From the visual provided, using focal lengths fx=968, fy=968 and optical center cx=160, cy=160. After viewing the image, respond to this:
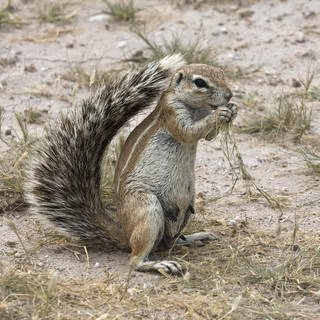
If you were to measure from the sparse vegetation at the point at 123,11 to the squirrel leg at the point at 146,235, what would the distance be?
3.60m

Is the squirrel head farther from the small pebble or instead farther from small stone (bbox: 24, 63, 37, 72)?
the small pebble

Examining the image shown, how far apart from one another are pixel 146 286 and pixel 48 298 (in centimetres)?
53

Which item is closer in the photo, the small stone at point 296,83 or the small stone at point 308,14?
the small stone at point 296,83

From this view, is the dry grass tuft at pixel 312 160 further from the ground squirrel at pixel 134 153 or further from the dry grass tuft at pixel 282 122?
the ground squirrel at pixel 134 153

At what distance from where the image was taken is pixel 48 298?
13.4ft

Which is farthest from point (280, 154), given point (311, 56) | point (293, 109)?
point (311, 56)

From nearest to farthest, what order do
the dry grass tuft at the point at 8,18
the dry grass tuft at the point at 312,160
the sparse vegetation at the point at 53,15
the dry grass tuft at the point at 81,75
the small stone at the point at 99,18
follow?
the dry grass tuft at the point at 312,160 → the dry grass tuft at the point at 81,75 → the dry grass tuft at the point at 8,18 → the sparse vegetation at the point at 53,15 → the small stone at the point at 99,18

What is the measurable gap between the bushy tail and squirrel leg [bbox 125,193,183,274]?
22 cm

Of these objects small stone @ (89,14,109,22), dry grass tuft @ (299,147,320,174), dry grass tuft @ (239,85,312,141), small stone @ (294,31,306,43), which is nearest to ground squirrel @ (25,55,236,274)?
dry grass tuft @ (299,147,320,174)

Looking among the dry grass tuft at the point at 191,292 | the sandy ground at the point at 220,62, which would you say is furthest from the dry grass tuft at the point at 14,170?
the dry grass tuft at the point at 191,292

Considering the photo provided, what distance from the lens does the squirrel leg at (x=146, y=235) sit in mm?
4625

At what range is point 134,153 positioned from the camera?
15.9 feet

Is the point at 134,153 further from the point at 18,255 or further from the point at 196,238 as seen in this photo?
the point at 18,255

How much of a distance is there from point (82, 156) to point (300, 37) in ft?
11.4
